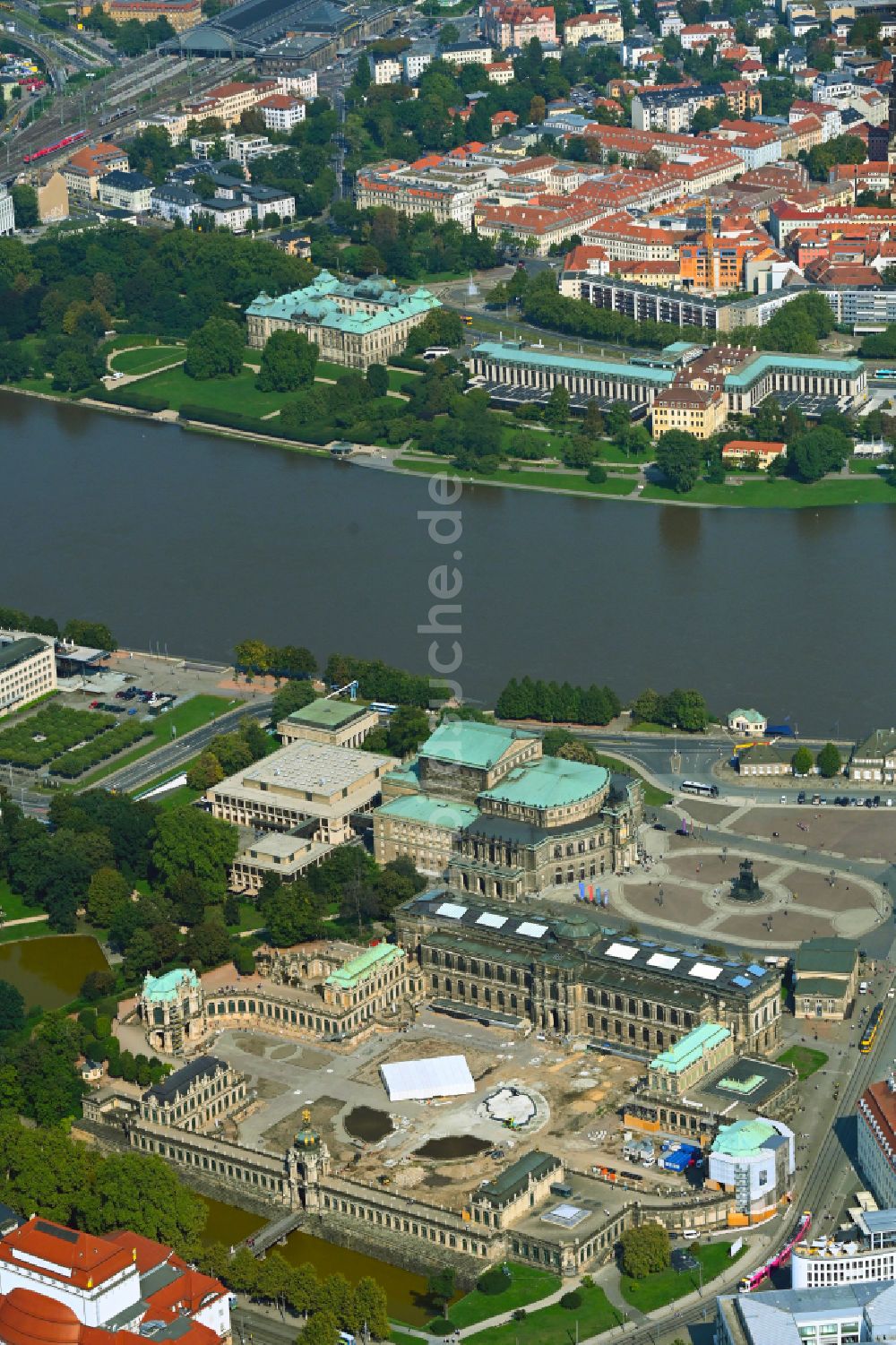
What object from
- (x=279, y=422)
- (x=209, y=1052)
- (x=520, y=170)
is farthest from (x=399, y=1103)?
(x=520, y=170)

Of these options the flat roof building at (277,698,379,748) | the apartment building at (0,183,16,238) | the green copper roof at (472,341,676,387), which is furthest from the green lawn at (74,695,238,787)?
the apartment building at (0,183,16,238)

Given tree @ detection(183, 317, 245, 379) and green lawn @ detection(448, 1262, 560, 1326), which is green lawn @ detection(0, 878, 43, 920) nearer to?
green lawn @ detection(448, 1262, 560, 1326)

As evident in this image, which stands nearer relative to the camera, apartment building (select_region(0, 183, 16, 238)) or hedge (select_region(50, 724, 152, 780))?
hedge (select_region(50, 724, 152, 780))

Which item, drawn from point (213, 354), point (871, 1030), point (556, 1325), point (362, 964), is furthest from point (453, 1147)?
point (213, 354)

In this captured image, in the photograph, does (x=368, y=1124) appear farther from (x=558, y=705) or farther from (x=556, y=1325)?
(x=558, y=705)

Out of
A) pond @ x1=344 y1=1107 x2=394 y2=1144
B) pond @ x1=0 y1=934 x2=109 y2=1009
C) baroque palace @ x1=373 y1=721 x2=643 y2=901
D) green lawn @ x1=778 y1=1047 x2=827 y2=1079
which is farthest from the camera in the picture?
baroque palace @ x1=373 y1=721 x2=643 y2=901

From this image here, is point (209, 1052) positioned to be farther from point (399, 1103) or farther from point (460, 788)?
point (460, 788)

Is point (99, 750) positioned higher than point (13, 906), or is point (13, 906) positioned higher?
point (99, 750)
